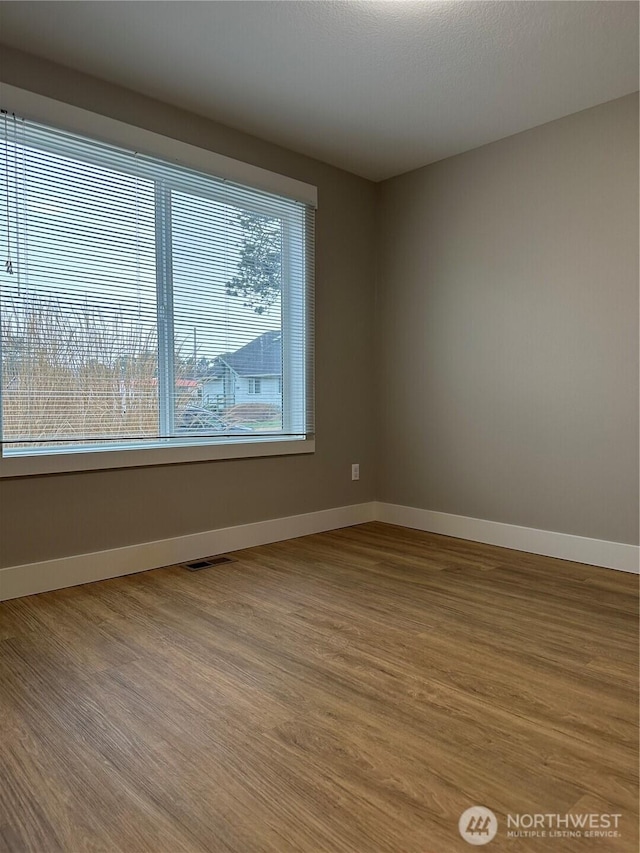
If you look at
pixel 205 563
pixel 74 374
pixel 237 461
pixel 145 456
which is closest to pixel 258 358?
pixel 237 461

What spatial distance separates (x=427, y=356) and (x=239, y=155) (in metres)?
1.76

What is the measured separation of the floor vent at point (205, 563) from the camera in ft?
10.5

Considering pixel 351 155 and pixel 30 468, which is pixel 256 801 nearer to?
pixel 30 468

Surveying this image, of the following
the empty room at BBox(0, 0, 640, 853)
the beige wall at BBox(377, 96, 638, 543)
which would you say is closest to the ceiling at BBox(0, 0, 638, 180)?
the empty room at BBox(0, 0, 640, 853)

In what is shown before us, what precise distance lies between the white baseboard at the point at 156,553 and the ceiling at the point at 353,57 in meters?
2.35

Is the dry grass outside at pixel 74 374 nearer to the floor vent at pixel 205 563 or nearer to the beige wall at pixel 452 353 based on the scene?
the beige wall at pixel 452 353

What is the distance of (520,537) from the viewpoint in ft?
11.8

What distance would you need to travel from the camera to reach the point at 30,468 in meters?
2.73

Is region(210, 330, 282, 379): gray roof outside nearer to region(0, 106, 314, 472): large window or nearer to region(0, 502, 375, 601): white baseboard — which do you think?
region(0, 106, 314, 472): large window

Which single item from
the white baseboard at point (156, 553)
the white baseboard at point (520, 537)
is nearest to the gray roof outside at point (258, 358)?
the white baseboard at point (156, 553)

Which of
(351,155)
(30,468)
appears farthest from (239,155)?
(30,468)

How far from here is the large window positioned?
107 inches

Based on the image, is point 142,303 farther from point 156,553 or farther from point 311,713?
point 311,713

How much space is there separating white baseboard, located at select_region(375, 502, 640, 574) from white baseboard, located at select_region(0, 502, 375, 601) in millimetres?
394
